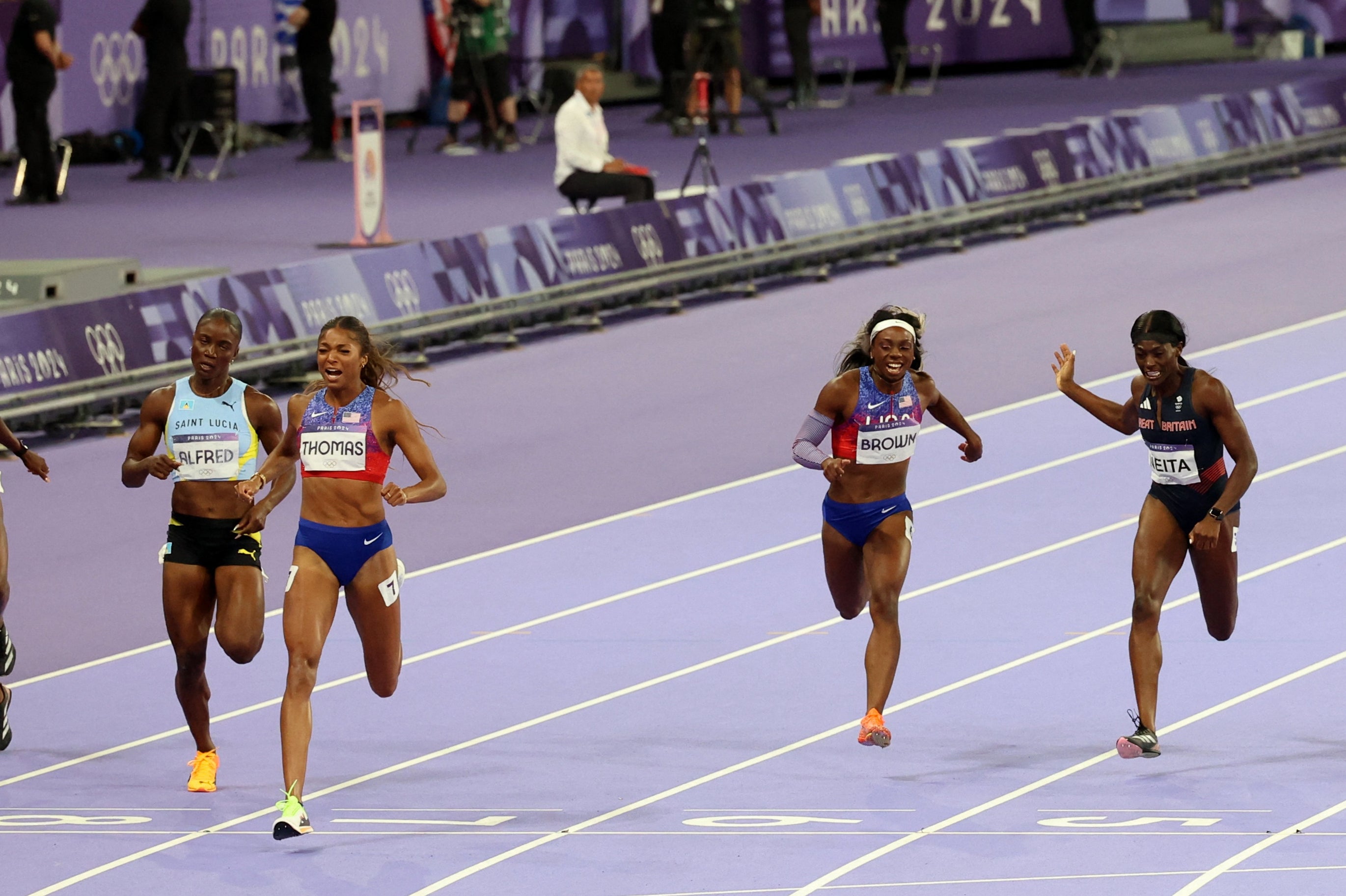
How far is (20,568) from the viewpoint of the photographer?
11875 millimetres

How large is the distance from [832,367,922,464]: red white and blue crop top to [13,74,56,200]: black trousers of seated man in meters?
17.2

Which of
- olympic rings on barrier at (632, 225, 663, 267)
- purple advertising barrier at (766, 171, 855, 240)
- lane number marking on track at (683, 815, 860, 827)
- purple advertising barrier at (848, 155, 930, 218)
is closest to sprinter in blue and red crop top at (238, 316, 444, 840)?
lane number marking on track at (683, 815, 860, 827)

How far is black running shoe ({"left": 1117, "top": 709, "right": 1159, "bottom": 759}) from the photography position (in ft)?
26.7

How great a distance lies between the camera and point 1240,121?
91.7 ft

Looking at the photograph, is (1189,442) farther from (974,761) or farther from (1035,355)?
(1035,355)

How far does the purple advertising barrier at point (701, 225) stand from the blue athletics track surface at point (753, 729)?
691cm

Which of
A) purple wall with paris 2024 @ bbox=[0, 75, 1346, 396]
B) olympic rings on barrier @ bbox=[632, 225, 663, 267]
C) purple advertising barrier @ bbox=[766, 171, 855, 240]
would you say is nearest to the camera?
purple wall with paris 2024 @ bbox=[0, 75, 1346, 396]

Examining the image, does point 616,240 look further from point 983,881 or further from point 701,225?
point 983,881

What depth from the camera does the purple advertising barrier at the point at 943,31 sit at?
40.8 m

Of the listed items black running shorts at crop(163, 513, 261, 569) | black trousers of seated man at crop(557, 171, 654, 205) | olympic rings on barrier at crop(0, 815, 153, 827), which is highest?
black running shorts at crop(163, 513, 261, 569)

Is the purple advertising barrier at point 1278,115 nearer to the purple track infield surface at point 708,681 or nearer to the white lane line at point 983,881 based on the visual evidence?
the purple track infield surface at point 708,681

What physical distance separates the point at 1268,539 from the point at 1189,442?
379 centimetres

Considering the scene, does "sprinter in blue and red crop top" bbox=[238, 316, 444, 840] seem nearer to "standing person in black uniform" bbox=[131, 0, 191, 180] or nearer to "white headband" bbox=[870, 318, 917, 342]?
"white headband" bbox=[870, 318, 917, 342]

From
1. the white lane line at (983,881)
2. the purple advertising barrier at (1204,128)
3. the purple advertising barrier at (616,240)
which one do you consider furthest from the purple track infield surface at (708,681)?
the purple advertising barrier at (1204,128)
